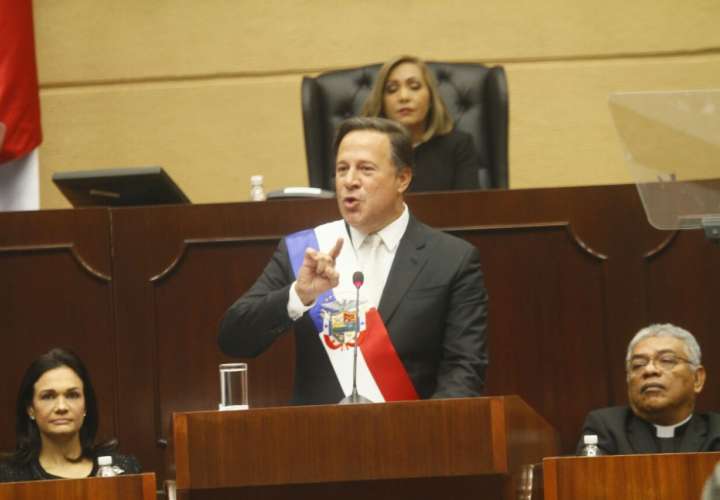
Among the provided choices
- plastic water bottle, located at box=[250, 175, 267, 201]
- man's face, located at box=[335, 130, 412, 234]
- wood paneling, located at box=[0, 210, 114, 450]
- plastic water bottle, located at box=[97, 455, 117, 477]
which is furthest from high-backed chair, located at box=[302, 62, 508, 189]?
plastic water bottle, located at box=[97, 455, 117, 477]

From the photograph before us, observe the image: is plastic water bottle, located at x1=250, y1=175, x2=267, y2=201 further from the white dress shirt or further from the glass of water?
the glass of water

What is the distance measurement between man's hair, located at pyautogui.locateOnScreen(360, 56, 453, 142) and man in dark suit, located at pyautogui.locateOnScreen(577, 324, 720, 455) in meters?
1.05

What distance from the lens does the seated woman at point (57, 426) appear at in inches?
172

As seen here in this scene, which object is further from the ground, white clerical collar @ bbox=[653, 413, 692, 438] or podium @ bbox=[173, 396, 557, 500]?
podium @ bbox=[173, 396, 557, 500]

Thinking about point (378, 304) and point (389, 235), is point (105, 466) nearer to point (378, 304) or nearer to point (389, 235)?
point (378, 304)

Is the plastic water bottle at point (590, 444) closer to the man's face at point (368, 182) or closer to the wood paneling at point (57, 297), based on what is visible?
the man's face at point (368, 182)

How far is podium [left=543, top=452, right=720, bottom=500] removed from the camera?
3.11 m

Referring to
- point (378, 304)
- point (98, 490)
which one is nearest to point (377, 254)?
point (378, 304)

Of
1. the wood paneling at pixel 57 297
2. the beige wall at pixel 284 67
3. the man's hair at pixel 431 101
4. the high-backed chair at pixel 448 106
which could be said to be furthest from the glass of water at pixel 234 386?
the beige wall at pixel 284 67

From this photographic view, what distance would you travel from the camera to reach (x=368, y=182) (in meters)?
3.96

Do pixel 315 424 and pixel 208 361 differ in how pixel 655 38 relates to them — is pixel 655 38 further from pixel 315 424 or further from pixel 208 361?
pixel 315 424

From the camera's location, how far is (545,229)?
491cm

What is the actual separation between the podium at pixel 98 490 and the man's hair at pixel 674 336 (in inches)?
77.9

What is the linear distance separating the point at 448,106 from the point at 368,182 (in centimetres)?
168
